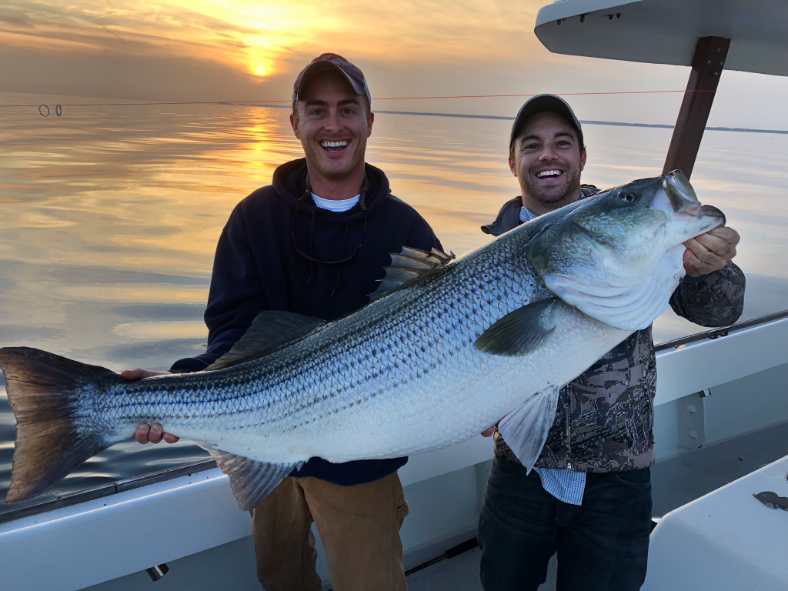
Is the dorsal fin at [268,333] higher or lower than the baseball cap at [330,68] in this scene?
lower

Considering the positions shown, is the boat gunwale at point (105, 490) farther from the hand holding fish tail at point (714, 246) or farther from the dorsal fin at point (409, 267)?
the hand holding fish tail at point (714, 246)

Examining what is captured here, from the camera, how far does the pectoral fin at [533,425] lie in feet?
5.55

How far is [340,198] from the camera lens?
2.53 metres

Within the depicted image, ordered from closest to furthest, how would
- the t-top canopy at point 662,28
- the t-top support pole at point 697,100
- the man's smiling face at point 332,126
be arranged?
1. the man's smiling face at point 332,126
2. the t-top canopy at point 662,28
3. the t-top support pole at point 697,100

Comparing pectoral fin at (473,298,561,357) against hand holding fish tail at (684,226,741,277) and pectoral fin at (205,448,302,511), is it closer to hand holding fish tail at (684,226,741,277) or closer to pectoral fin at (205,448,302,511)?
hand holding fish tail at (684,226,741,277)

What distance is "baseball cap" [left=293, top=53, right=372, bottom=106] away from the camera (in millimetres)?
2460

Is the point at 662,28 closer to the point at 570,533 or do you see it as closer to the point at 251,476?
the point at 570,533

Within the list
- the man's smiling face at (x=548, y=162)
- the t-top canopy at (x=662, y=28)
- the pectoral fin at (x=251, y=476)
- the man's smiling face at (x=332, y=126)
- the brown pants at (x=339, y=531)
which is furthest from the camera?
the t-top canopy at (x=662, y=28)

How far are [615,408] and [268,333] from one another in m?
→ 1.42

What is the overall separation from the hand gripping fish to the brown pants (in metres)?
0.45

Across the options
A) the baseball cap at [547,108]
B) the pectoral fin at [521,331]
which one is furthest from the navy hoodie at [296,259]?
the pectoral fin at [521,331]

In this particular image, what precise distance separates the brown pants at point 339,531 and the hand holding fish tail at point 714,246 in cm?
155

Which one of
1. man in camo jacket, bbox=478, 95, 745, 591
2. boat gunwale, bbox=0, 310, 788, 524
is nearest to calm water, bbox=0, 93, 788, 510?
boat gunwale, bbox=0, 310, 788, 524

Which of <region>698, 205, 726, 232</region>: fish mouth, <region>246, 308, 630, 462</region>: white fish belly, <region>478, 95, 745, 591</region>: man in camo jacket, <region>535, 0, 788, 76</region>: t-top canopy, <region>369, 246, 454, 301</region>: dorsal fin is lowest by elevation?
<region>478, 95, 745, 591</region>: man in camo jacket
